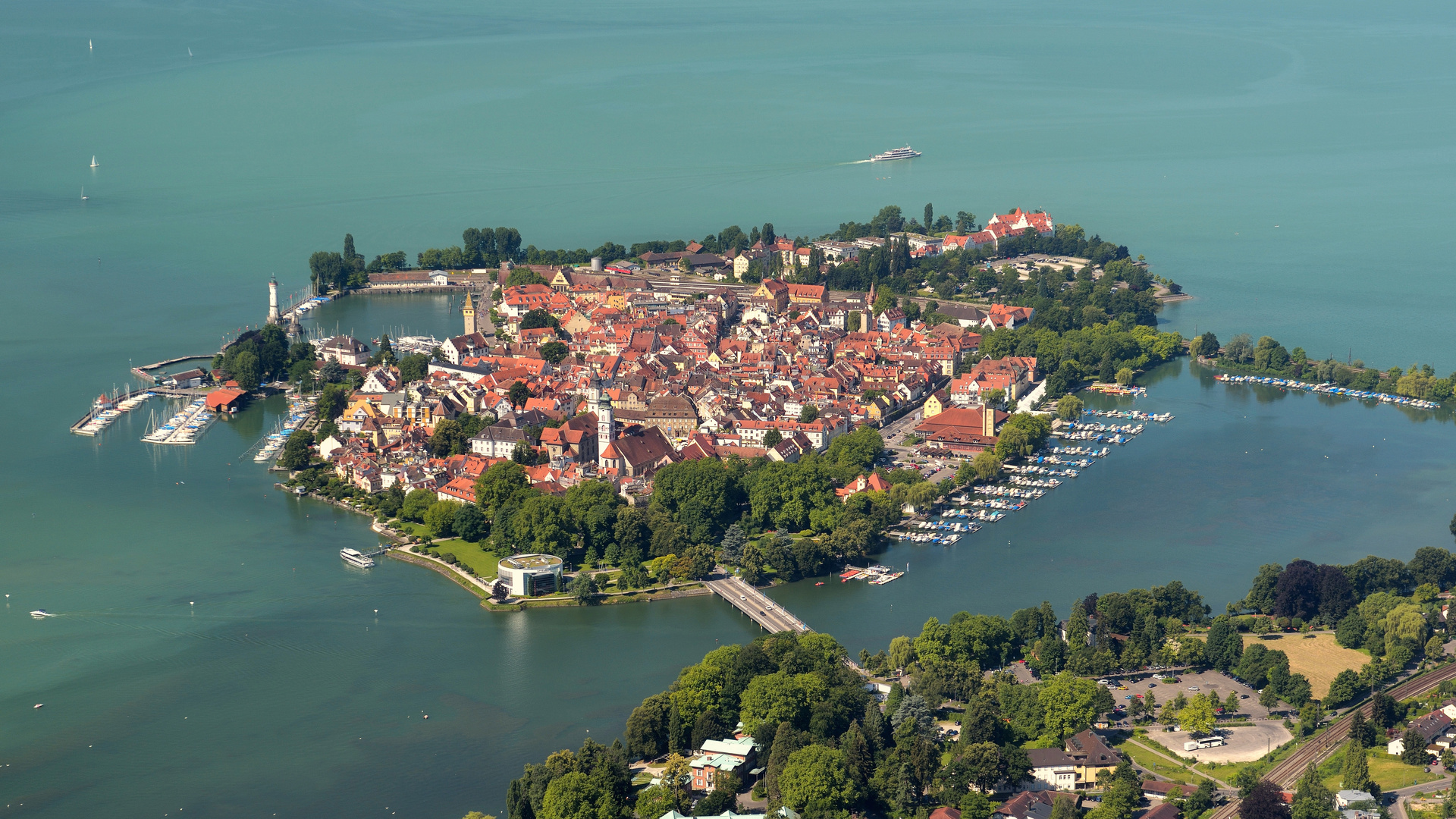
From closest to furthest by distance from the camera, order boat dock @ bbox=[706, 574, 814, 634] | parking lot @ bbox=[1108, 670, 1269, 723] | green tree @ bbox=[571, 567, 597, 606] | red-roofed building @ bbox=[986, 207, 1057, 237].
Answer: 1. parking lot @ bbox=[1108, 670, 1269, 723]
2. boat dock @ bbox=[706, 574, 814, 634]
3. green tree @ bbox=[571, 567, 597, 606]
4. red-roofed building @ bbox=[986, 207, 1057, 237]

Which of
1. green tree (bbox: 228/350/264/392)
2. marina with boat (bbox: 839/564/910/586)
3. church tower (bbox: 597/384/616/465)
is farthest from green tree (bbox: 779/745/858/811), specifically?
green tree (bbox: 228/350/264/392)

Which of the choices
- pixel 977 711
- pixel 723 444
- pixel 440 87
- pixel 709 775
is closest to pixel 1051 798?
pixel 977 711

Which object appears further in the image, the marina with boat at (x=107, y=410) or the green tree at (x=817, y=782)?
the marina with boat at (x=107, y=410)

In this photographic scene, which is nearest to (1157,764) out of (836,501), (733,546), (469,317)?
(733,546)

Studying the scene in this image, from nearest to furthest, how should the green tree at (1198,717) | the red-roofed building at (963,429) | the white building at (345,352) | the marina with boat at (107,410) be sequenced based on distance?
the green tree at (1198,717) < the red-roofed building at (963,429) < the marina with boat at (107,410) < the white building at (345,352)

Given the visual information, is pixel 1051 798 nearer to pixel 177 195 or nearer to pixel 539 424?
pixel 539 424

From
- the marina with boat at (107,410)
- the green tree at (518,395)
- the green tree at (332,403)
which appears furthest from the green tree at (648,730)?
the marina with boat at (107,410)

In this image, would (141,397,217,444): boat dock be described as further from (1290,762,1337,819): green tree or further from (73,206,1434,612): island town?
(1290,762,1337,819): green tree

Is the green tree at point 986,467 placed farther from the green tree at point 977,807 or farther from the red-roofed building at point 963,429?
the green tree at point 977,807
